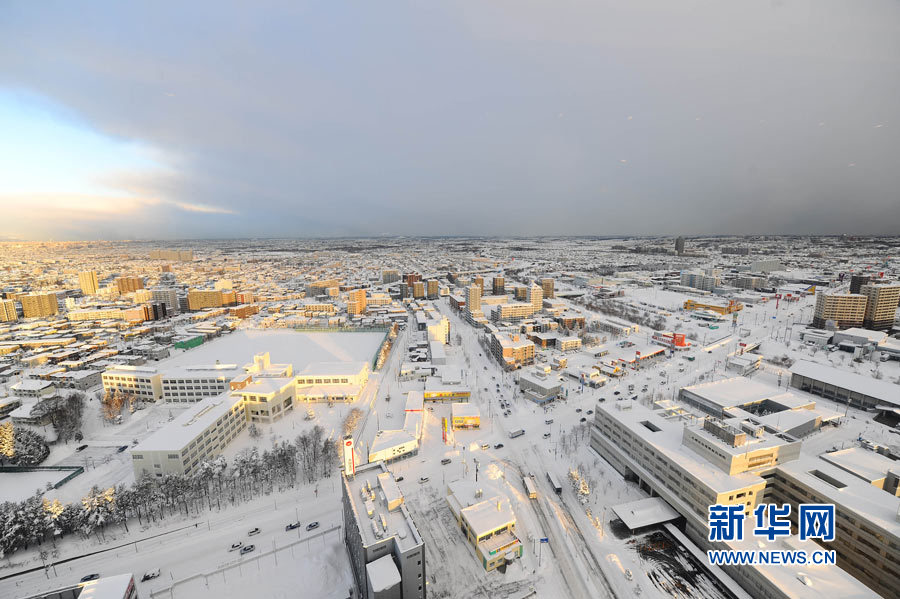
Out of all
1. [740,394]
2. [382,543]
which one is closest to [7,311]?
[382,543]

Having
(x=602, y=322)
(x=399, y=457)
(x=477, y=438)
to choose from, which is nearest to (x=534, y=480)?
(x=477, y=438)

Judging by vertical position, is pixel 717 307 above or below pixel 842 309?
below

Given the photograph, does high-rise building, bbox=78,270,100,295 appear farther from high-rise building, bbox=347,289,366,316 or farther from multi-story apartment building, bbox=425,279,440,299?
multi-story apartment building, bbox=425,279,440,299

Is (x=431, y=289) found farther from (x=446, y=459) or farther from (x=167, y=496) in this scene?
(x=167, y=496)

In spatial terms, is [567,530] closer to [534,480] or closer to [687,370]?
[534,480]

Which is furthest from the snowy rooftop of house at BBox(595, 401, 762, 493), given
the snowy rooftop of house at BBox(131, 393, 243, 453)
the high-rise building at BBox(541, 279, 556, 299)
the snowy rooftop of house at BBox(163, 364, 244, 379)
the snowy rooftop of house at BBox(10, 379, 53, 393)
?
the high-rise building at BBox(541, 279, 556, 299)

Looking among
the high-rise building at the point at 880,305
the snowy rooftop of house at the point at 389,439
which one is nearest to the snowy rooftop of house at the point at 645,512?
the snowy rooftop of house at the point at 389,439

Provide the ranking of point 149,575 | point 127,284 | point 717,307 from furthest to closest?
point 127,284 → point 717,307 → point 149,575
